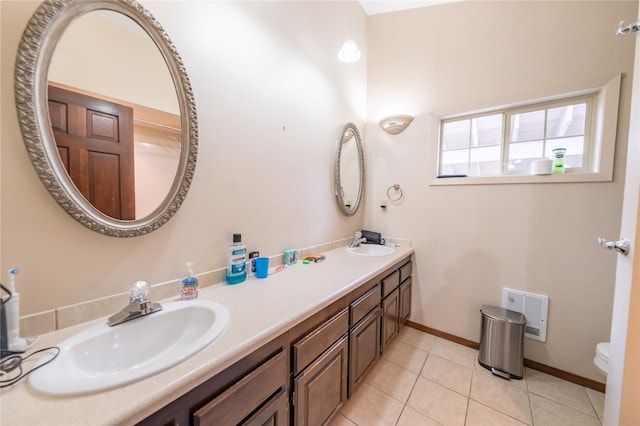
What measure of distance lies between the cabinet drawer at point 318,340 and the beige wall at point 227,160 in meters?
0.61

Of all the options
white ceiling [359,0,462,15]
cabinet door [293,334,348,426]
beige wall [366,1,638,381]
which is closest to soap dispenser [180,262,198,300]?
cabinet door [293,334,348,426]

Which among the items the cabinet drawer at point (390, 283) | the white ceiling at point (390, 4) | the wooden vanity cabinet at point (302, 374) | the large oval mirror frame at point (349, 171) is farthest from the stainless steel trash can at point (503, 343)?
the white ceiling at point (390, 4)

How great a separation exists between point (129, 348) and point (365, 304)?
1.16 m

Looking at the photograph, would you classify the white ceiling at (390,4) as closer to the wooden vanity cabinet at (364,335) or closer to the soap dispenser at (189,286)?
the wooden vanity cabinet at (364,335)

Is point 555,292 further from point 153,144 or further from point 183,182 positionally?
point 153,144

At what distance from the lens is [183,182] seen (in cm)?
105

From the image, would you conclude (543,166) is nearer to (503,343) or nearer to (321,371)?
(503,343)

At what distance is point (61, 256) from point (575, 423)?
108 inches

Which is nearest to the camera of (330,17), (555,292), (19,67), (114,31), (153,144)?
(19,67)

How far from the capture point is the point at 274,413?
854mm

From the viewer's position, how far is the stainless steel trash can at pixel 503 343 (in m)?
1.68

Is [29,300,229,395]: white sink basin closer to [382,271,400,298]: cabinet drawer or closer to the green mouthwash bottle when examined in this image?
the green mouthwash bottle

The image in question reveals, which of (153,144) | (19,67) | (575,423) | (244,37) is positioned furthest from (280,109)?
(575,423)

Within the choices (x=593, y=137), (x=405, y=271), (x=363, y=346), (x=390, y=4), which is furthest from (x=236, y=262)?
(x=390, y=4)
